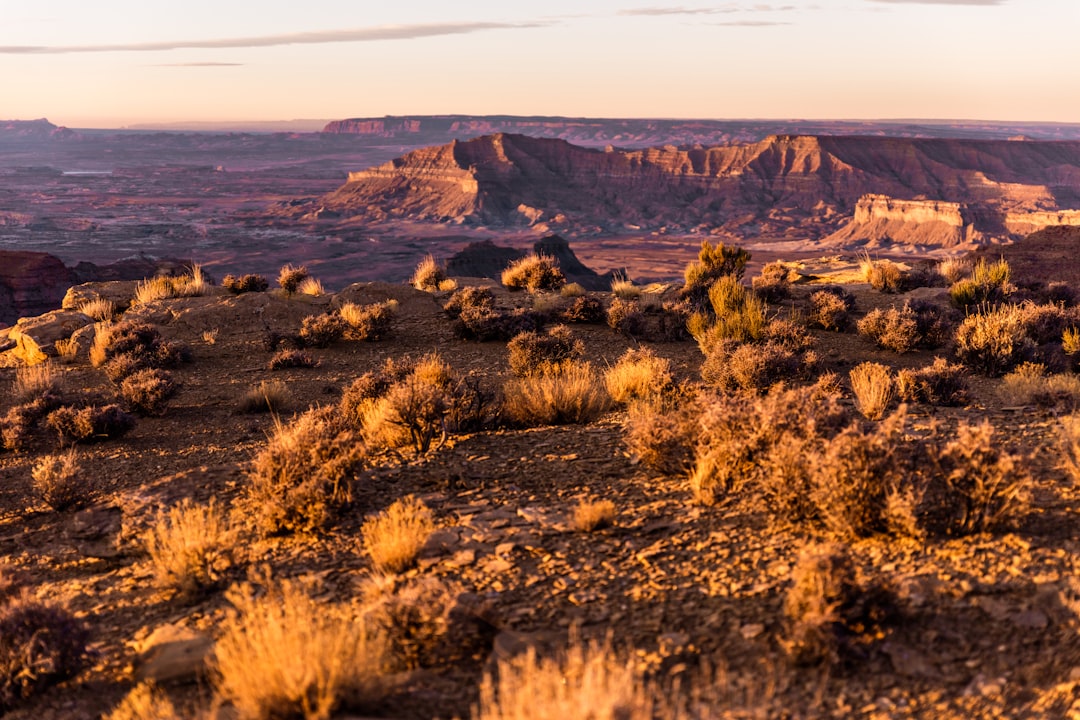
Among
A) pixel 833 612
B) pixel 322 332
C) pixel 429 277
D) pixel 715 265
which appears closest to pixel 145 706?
pixel 833 612

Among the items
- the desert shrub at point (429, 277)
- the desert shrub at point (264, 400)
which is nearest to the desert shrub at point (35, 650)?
the desert shrub at point (264, 400)

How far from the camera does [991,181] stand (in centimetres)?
14362

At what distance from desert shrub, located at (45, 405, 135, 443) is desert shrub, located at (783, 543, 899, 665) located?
27.5 ft

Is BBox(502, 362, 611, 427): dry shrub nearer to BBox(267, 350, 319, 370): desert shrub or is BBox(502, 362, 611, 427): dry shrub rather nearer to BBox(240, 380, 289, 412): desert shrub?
BBox(240, 380, 289, 412): desert shrub

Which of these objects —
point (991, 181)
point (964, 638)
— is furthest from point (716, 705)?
point (991, 181)

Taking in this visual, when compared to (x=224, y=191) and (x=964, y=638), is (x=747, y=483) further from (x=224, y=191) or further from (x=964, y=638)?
(x=224, y=191)

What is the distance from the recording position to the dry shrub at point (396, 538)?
495cm

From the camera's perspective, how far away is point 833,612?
3895mm

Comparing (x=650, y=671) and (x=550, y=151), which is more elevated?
(x=550, y=151)

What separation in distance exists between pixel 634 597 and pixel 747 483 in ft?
5.65

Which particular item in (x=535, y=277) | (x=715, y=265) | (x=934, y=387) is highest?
(x=715, y=265)

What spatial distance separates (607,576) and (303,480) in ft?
8.85

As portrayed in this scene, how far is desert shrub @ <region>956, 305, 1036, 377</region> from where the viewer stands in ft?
34.9

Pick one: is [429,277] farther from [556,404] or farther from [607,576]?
[607,576]
